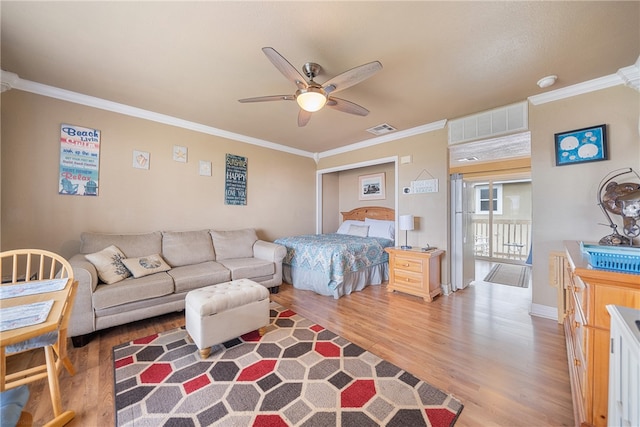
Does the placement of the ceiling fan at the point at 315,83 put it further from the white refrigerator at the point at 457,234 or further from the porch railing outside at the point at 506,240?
the porch railing outside at the point at 506,240

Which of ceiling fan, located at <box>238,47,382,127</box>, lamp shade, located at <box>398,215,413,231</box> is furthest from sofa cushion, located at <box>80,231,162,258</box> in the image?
lamp shade, located at <box>398,215,413,231</box>

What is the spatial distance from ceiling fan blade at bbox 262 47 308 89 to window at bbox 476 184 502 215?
20.4 ft

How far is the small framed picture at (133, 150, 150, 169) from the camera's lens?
3078mm

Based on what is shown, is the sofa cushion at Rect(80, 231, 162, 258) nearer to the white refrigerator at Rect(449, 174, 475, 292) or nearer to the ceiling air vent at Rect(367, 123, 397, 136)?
the ceiling air vent at Rect(367, 123, 397, 136)

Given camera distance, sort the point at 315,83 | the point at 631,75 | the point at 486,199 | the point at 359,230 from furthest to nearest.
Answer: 1. the point at 486,199
2. the point at 359,230
3. the point at 631,75
4. the point at 315,83

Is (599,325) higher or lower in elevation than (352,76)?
lower

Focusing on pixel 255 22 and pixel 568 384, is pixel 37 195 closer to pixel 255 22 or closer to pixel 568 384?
pixel 255 22

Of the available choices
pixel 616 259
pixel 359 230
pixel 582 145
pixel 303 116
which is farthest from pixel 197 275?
pixel 582 145

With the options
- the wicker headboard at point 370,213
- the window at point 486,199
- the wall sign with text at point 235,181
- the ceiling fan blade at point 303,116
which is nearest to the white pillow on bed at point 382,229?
the wicker headboard at point 370,213

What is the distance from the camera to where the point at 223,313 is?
6.50 feet

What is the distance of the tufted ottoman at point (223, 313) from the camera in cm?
189

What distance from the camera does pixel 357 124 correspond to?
3.51 metres

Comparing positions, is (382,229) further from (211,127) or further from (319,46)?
(211,127)

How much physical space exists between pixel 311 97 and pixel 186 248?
2572 millimetres
